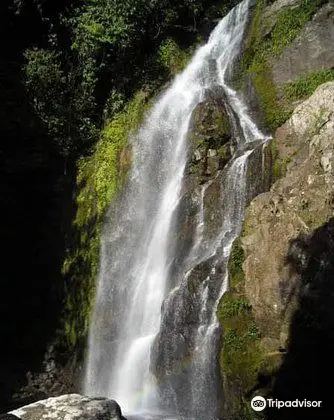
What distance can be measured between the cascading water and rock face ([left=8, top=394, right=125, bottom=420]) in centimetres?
272

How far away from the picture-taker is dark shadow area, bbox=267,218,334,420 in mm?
7325

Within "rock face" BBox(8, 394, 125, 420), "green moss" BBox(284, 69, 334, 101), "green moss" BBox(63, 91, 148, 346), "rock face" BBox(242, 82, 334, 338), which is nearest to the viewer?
"rock face" BBox(8, 394, 125, 420)

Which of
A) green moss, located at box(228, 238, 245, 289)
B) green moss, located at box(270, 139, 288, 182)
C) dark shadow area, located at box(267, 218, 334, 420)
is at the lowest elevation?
dark shadow area, located at box(267, 218, 334, 420)

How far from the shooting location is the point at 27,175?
18.3m

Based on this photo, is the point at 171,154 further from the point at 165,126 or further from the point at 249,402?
the point at 249,402

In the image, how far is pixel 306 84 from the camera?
42.9 ft

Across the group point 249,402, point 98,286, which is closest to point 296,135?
point 249,402

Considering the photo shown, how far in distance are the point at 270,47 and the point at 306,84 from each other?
2.40 m

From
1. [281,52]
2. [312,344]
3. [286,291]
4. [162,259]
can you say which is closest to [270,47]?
[281,52]

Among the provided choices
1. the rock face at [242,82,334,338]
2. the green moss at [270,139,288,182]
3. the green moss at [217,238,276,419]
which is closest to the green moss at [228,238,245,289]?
the green moss at [217,238,276,419]

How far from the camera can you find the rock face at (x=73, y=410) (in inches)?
250

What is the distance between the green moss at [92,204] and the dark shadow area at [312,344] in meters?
8.10

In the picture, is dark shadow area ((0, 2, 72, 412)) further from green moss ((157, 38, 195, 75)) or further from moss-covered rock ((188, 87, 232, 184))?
moss-covered rock ((188, 87, 232, 184))

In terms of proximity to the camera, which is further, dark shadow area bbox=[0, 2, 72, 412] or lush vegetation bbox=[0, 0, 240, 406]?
dark shadow area bbox=[0, 2, 72, 412]
